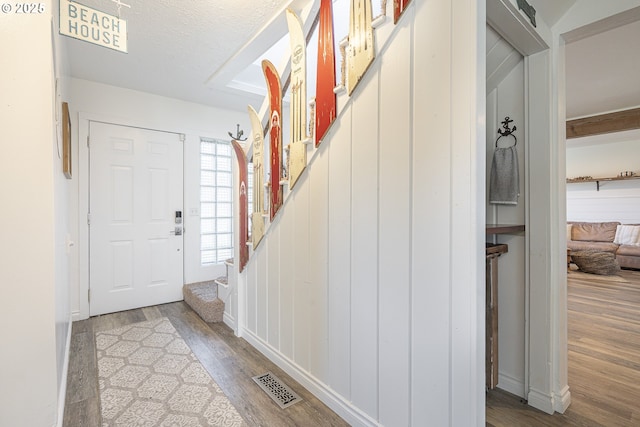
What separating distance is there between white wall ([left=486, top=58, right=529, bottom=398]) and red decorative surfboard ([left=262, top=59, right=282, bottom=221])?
147cm

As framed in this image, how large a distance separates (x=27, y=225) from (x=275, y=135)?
1472mm

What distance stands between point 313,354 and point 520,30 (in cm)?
216

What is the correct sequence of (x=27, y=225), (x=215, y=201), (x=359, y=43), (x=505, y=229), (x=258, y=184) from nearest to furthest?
(x=27, y=225) → (x=359, y=43) → (x=505, y=229) → (x=258, y=184) → (x=215, y=201)

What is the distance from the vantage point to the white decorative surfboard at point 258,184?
7.87 ft

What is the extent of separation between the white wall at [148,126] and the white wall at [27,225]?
1838mm

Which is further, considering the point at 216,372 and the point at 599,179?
the point at 599,179

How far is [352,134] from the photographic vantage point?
1.58m

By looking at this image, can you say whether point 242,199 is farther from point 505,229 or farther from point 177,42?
point 505,229

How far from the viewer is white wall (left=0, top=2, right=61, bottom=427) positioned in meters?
1.20

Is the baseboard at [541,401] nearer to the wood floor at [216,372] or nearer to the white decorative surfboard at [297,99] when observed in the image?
the wood floor at [216,372]

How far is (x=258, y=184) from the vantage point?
244 cm

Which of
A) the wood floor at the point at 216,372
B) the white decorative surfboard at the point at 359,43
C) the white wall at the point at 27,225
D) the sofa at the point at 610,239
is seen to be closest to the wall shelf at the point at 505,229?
the white decorative surfboard at the point at 359,43

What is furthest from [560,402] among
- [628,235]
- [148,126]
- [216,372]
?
[628,235]

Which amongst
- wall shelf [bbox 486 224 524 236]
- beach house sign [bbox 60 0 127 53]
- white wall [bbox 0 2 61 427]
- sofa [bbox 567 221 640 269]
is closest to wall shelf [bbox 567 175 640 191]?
sofa [bbox 567 221 640 269]
